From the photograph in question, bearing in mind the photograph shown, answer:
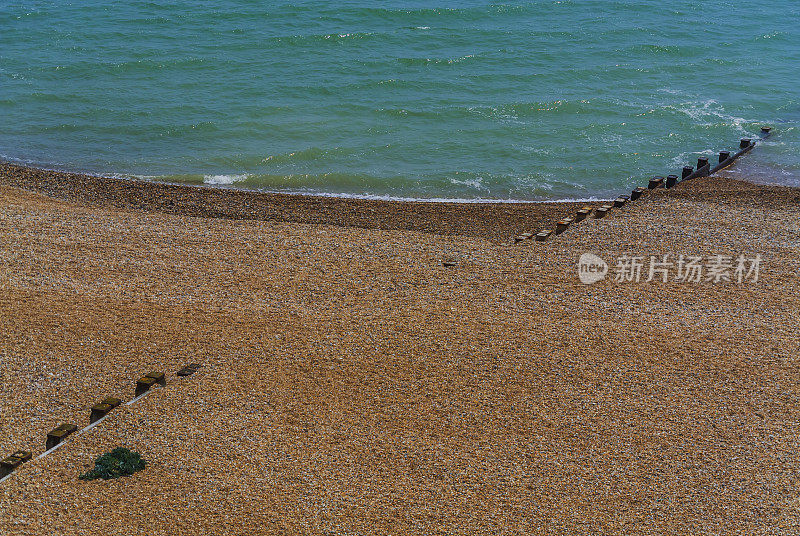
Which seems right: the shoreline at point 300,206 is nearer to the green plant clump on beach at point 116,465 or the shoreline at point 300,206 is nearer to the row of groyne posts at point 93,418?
the row of groyne posts at point 93,418

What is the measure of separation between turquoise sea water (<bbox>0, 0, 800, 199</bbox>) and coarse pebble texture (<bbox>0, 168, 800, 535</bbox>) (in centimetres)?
634

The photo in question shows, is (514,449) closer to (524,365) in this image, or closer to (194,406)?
(524,365)

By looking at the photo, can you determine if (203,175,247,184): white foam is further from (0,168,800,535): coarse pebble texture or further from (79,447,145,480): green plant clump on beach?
(79,447,145,480): green plant clump on beach

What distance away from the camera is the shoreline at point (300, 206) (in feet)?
59.7

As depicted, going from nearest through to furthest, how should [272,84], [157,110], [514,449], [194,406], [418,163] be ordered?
[514,449]
[194,406]
[418,163]
[157,110]
[272,84]

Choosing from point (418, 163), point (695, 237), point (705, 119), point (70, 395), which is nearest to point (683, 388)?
point (695, 237)

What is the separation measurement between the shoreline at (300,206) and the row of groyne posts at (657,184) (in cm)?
109

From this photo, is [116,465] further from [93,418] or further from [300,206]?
[300,206]

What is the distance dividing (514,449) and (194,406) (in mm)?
3880

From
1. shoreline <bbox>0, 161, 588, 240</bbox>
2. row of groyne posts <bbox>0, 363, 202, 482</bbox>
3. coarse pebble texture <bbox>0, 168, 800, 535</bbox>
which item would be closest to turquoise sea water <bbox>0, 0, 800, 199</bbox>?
shoreline <bbox>0, 161, 588, 240</bbox>

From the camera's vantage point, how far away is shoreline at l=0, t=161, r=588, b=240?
1820 centimetres

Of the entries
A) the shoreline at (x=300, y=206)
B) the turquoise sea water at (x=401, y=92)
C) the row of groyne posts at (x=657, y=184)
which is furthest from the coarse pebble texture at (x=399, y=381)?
the turquoise sea water at (x=401, y=92)

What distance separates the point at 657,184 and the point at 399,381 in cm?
1043

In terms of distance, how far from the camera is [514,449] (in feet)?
33.2
